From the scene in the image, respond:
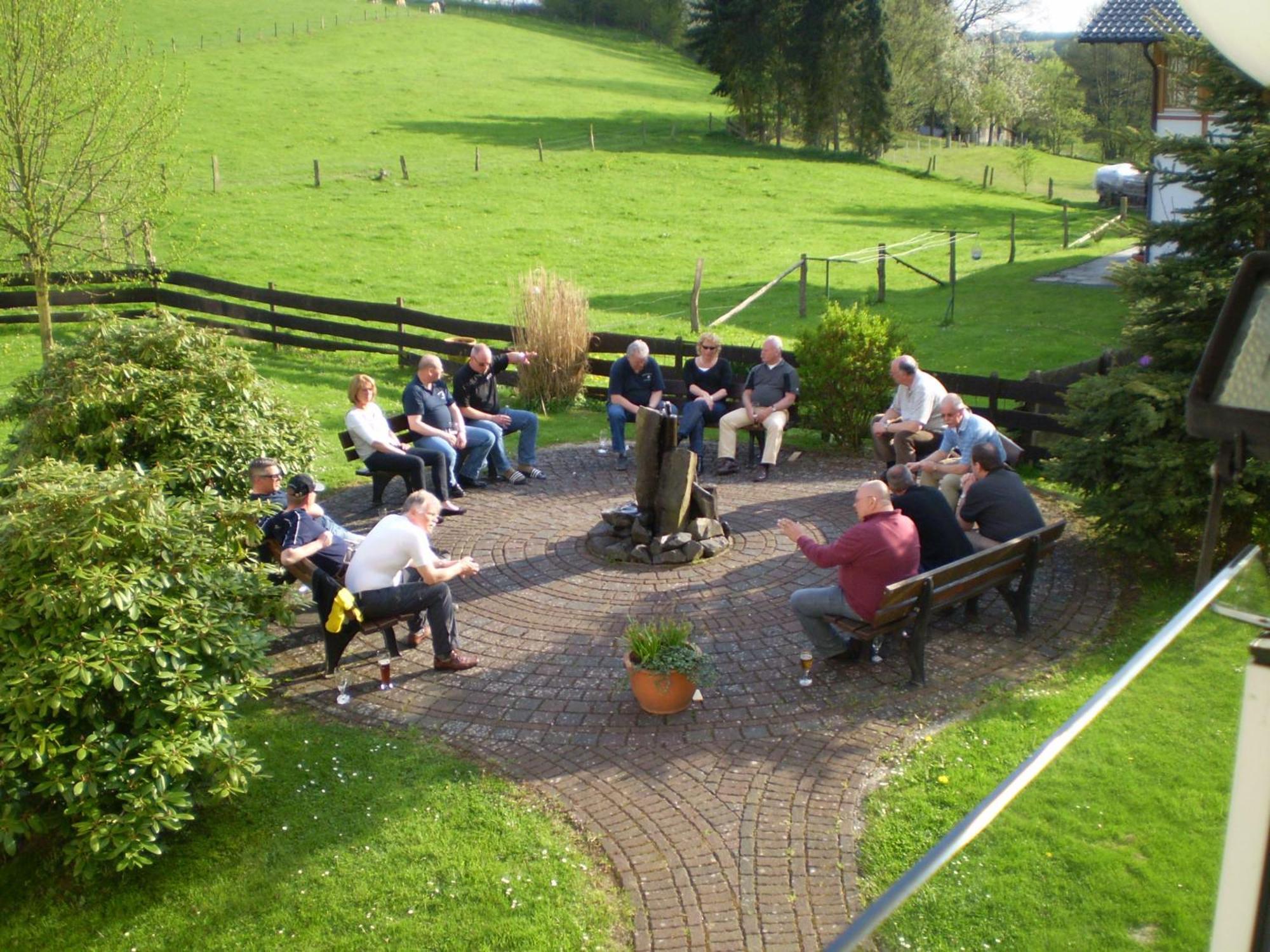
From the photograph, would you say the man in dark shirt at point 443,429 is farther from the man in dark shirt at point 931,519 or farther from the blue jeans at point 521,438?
the man in dark shirt at point 931,519

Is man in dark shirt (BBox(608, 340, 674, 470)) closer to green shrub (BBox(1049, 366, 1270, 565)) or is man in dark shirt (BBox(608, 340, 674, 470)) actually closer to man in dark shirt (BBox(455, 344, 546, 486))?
man in dark shirt (BBox(455, 344, 546, 486))

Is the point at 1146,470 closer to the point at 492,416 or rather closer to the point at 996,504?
the point at 996,504

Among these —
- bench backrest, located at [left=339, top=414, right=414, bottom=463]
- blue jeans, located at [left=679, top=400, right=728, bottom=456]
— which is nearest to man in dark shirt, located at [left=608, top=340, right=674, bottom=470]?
blue jeans, located at [left=679, top=400, right=728, bottom=456]

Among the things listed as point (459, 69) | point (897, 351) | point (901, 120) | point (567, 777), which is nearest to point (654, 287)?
point (897, 351)

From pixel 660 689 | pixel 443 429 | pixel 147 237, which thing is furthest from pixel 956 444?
pixel 147 237

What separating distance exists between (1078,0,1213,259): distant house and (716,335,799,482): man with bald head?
10.2 metres

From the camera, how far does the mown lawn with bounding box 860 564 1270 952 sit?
5.19ft

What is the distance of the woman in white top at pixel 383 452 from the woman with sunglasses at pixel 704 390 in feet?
9.37

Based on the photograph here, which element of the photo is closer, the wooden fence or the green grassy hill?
the wooden fence

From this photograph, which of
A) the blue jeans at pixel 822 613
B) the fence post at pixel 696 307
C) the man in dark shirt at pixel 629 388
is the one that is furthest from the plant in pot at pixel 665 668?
the fence post at pixel 696 307

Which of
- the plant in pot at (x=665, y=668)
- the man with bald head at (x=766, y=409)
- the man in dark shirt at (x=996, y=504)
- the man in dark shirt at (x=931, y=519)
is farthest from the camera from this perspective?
the man with bald head at (x=766, y=409)

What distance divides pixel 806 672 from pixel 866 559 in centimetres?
86

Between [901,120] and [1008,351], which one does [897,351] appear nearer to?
[1008,351]

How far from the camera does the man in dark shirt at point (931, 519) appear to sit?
26.0 feet
